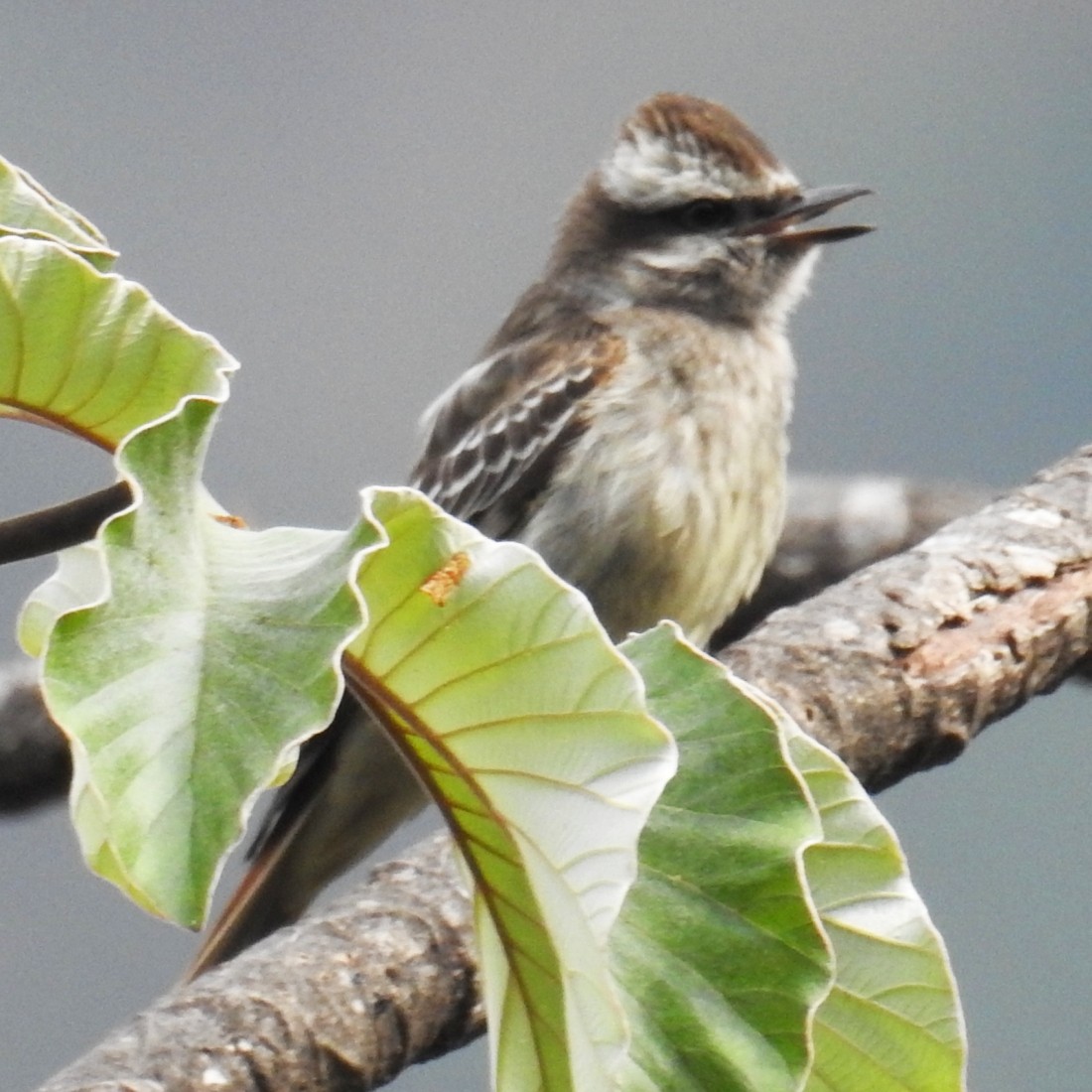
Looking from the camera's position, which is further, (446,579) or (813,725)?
(813,725)

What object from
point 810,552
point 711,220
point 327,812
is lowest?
point 327,812

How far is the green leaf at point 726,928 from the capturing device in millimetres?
1028

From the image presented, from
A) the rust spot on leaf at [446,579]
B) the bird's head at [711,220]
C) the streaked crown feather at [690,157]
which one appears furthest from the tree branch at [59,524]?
the streaked crown feather at [690,157]

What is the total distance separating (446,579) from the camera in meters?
0.97

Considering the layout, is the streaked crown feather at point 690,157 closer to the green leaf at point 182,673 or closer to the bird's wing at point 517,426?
the bird's wing at point 517,426

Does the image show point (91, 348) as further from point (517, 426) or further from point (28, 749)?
point (28, 749)

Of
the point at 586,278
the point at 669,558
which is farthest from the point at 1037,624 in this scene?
the point at 586,278

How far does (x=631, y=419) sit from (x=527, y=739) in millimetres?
2656

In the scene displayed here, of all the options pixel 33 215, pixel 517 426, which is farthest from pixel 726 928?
pixel 517 426

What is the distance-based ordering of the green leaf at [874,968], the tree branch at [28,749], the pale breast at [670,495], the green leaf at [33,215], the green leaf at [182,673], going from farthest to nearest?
the tree branch at [28,749], the pale breast at [670,495], the green leaf at [874,968], the green leaf at [33,215], the green leaf at [182,673]

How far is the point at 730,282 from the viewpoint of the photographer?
13.2 ft

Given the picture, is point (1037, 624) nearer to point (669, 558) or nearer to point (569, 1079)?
point (669, 558)

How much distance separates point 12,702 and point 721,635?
5.70 ft

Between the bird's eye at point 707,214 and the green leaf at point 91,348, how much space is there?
3.15m
